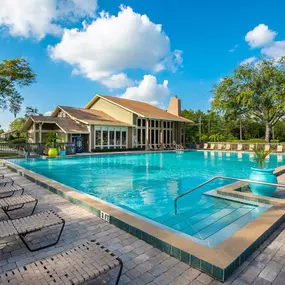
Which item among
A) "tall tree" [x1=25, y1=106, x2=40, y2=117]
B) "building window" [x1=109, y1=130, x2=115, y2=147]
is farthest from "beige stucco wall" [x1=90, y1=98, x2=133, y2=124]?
"tall tree" [x1=25, y1=106, x2=40, y2=117]

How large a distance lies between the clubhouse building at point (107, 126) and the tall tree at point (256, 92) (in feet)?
22.5

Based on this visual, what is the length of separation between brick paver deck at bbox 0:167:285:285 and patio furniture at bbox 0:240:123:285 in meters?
0.38

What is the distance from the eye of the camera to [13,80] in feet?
65.9

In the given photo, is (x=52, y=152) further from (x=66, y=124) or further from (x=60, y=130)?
(x=60, y=130)

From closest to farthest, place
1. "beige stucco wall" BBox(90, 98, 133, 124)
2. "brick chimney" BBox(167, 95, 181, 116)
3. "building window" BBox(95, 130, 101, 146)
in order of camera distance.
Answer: "building window" BBox(95, 130, 101, 146) < "beige stucco wall" BBox(90, 98, 133, 124) < "brick chimney" BBox(167, 95, 181, 116)

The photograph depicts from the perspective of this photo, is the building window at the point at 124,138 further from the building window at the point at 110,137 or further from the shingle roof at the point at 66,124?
the shingle roof at the point at 66,124

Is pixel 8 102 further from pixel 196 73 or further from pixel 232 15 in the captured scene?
pixel 196 73

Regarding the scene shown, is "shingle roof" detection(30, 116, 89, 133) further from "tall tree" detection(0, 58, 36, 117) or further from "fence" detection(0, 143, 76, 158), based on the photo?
"tall tree" detection(0, 58, 36, 117)

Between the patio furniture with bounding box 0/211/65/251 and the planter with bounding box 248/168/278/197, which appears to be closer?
the patio furniture with bounding box 0/211/65/251

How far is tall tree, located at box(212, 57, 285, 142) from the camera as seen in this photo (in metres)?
27.5

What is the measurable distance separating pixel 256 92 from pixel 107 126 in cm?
2036

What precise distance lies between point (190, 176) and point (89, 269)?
8702mm

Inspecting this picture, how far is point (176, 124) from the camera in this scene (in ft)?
97.7

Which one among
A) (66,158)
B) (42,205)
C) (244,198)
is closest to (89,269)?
(42,205)
